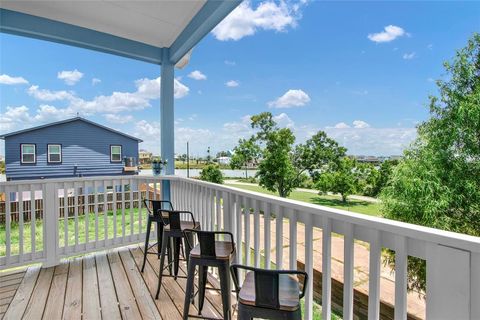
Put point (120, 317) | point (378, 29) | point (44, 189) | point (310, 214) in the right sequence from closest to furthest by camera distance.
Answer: point (310, 214), point (120, 317), point (44, 189), point (378, 29)

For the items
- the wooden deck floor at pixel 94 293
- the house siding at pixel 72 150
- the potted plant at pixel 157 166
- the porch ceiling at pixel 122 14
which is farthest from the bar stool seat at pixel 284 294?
the house siding at pixel 72 150

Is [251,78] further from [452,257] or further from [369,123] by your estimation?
[452,257]

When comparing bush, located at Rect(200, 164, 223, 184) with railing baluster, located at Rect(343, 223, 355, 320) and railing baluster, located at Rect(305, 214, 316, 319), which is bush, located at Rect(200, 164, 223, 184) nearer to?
railing baluster, located at Rect(305, 214, 316, 319)

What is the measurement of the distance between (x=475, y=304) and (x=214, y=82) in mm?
14717

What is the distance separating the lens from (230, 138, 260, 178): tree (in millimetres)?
6734

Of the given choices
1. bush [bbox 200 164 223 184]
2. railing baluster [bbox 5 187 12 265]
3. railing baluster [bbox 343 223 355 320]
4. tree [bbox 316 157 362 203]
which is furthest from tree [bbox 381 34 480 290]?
railing baluster [bbox 5 187 12 265]

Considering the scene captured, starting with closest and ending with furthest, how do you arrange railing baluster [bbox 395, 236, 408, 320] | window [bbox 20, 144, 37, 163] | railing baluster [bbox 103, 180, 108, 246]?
railing baluster [bbox 395, 236, 408, 320], railing baluster [bbox 103, 180, 108, 246], window [bbox 20, 144, 37, 163]

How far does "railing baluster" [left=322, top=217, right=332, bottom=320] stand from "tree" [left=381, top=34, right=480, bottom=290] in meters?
5.02

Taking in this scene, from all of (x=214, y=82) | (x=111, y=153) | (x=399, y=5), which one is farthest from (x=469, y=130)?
(x=214, y=82)

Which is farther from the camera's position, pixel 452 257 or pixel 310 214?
pixel 310 214

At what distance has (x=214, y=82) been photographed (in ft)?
47.7

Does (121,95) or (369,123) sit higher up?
(121,95)

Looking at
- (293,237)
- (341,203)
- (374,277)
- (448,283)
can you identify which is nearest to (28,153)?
(293,237)

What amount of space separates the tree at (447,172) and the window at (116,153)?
5.70 meters
